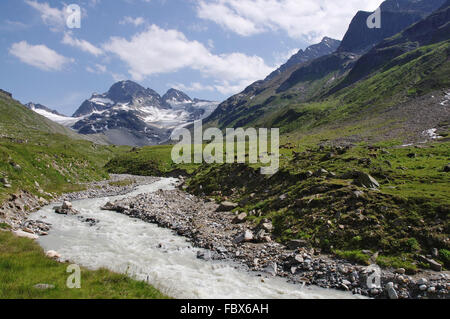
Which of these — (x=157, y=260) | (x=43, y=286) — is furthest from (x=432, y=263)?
(x=43, y=286)

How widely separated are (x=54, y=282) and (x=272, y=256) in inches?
567

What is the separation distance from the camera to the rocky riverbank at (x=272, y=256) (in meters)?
15.5

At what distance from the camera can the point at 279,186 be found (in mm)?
34594

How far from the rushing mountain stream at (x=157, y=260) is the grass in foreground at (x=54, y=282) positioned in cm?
221

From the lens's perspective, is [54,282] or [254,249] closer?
[54,282]

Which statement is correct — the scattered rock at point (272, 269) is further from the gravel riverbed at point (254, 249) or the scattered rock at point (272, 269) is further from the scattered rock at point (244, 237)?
the scattered rock at point (244, 237)

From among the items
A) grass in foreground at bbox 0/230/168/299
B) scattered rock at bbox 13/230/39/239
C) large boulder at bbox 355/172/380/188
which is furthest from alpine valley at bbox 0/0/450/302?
scattered rock at bbox 13/230/39/239

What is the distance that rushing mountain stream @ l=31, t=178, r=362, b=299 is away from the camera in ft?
51.2

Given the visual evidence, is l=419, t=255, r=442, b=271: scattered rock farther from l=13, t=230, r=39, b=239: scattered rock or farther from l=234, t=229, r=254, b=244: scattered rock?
l=13, t=230, r=39, b=239: scattered rock

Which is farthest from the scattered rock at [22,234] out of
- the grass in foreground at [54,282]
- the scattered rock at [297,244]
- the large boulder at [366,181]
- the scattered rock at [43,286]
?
the large boulder at [366,181]

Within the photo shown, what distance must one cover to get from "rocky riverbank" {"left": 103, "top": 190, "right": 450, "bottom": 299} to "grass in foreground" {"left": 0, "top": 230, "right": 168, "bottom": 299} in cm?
863

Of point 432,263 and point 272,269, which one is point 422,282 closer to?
point 432,263

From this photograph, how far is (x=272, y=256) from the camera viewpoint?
20281 mm
